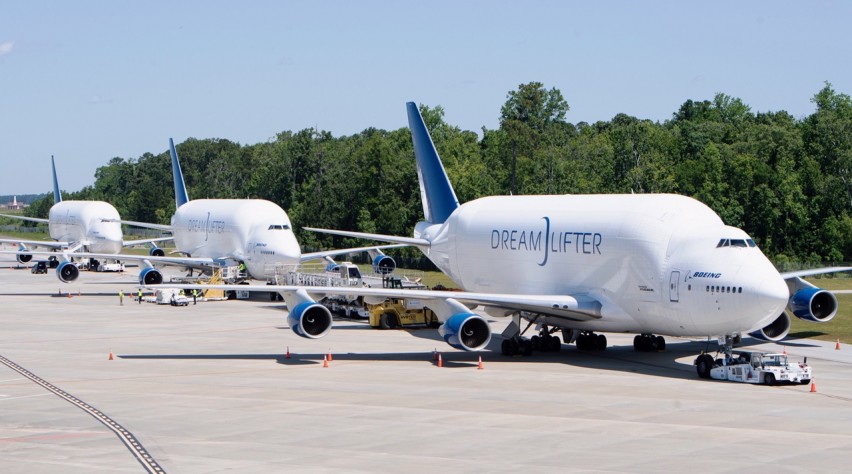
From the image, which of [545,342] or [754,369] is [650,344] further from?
[754,369]

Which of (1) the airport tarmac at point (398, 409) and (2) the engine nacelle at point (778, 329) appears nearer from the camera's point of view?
(1) the airport tarmac at point (398, 409)

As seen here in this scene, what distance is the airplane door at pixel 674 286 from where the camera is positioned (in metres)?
35.2

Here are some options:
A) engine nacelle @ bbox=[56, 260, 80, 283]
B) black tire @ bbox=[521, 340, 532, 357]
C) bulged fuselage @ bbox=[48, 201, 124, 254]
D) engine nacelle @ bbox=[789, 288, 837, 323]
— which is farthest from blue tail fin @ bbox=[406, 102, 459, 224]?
bulged fuselage @ bbox=[48, 201, 124, 254]

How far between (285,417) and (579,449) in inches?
327

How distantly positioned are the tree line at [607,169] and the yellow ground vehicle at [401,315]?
4494 centimetres

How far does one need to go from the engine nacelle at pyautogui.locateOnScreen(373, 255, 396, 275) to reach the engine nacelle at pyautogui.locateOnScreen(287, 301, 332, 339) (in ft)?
94.6

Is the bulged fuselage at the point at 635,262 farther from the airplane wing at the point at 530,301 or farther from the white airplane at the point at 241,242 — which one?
the white airplane at the point at 241,242

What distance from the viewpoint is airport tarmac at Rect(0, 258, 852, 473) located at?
76.5 ft

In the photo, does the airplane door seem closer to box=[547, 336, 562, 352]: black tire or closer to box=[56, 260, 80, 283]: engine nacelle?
box=[547, 336, 562, 352]: black tire

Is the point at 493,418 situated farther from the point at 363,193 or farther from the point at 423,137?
the point at 363,193

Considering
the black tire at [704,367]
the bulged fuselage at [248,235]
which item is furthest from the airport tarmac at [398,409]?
the bulged fuselage at [248,235]

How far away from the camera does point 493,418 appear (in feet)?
92.2

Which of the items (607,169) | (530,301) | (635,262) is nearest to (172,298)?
(530,301)

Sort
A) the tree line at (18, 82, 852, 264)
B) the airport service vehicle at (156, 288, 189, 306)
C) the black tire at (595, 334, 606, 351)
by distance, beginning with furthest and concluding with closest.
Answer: the tree line at (18, 82, 852, 264) → the airport service vehicle at (156, 288, 189, 306) → the black tire at (595, 334, 606, 351)
